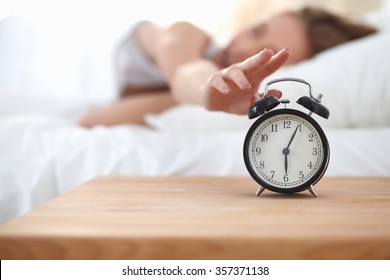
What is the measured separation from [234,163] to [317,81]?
46cm

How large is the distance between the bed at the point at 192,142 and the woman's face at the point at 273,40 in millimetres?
187

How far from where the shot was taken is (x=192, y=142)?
4.50 ft

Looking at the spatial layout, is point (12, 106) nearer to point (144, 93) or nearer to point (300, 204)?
point (144, 93)

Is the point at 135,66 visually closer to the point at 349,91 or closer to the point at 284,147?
the point at 349,91

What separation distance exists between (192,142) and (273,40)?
2.20 feet

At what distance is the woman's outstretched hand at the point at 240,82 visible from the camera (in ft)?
2.88

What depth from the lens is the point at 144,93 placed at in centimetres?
238

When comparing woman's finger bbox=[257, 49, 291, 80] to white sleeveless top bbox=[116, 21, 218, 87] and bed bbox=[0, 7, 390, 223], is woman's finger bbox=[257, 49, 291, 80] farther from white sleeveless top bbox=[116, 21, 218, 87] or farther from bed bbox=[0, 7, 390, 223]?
white sleeveless top bbox=[116, 21, 218, 87]

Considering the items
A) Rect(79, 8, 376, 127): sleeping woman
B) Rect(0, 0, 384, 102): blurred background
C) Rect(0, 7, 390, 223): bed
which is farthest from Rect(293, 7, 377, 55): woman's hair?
Rect(0, 0, 384, 102): blurred background

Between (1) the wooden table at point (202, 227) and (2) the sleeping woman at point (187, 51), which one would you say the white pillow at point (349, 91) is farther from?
(1) the wooden table at point (202, 227)

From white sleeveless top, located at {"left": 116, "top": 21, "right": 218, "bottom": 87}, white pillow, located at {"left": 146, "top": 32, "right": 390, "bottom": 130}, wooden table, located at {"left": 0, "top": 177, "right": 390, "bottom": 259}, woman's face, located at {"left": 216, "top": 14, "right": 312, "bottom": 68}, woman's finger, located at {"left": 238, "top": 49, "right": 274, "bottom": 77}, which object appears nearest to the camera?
wooden table, located at {"left": 0, "top": 177, "right": 390, "bottom": 259}

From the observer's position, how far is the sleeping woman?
5.07ft

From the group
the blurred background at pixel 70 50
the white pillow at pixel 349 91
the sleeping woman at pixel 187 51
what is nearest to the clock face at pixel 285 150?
the sleeping woman at pixel 187 51

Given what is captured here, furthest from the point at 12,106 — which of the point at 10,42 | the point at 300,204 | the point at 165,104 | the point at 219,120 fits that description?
the point at 300,204
